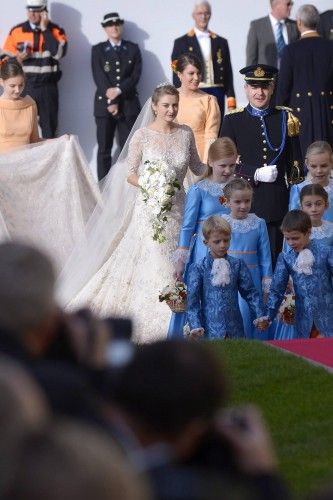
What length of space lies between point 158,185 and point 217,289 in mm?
1902

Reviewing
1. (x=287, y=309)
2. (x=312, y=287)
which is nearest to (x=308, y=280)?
(x=312, y=287)

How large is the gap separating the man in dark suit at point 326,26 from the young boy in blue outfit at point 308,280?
6.82 metres

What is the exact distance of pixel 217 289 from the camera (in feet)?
27.0

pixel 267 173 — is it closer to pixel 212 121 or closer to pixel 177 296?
pixel 177 296

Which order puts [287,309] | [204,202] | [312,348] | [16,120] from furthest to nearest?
[16,120] < [204,202] < [287,309] < [312,348]

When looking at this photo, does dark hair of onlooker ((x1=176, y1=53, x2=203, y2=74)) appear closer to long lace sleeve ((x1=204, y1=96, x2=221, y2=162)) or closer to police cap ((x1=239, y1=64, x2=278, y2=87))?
long lace sleeve ((x1=204, y1=96, x2=221, y2=162))

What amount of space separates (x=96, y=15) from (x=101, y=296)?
18.5ft

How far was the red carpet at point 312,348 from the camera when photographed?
23.1ft

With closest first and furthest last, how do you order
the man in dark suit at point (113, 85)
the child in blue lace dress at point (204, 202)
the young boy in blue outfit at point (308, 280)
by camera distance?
the young boy in blue outfit at point (308, 280) → the child in blue lace dress at point (204, 202) → the man in dark suit at point (113, 85)

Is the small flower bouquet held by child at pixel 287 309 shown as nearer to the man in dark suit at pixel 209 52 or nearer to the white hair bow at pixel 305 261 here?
the white hair bow at pixel 305 261

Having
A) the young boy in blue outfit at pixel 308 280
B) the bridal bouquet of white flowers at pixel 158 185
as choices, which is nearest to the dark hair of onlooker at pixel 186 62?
the bridal bouquet of white flowers at pixel 158 185

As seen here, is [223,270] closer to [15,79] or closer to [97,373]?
[15,79]

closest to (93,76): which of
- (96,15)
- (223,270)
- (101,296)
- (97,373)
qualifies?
(96,15)

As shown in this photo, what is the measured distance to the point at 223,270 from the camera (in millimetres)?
8195
